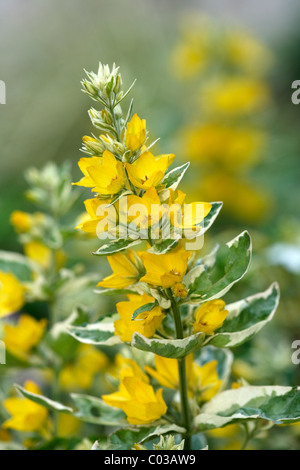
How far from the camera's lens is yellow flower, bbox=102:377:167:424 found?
0.47 meters

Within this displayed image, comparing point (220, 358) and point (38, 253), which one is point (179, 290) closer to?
point (220, 358)

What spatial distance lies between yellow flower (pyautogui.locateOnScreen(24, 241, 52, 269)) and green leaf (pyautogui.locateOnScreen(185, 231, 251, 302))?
36 cm

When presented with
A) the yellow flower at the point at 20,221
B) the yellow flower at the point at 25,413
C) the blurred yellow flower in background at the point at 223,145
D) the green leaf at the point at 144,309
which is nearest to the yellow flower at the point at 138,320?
the green leaf at the point at 144,309

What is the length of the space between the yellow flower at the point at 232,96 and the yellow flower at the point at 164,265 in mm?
1176

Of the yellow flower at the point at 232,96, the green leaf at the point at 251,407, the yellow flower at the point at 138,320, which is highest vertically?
the yellow flower at the point at 232,96

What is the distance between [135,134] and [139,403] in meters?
0.25

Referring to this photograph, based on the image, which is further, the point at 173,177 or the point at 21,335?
the point at 21,335

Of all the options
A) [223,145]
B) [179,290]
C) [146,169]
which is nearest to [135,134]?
[146,169]

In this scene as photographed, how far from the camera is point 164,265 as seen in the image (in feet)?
1.44

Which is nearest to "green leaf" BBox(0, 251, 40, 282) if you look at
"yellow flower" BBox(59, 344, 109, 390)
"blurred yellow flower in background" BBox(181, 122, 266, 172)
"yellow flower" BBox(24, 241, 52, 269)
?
"yellow flower" BBox(24, 241, 52, 269)

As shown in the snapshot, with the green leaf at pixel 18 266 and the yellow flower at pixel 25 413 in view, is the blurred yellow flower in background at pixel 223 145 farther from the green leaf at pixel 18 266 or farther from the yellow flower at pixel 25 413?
the yellow flower at pixel 25 413

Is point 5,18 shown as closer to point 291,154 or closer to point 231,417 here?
point 291,154

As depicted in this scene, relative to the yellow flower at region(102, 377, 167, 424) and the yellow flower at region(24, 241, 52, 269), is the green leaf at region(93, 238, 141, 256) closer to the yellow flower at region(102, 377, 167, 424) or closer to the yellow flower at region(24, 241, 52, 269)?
the yellow flower at region(102, 377, 167, 424)

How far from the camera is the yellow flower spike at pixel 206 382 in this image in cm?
53
